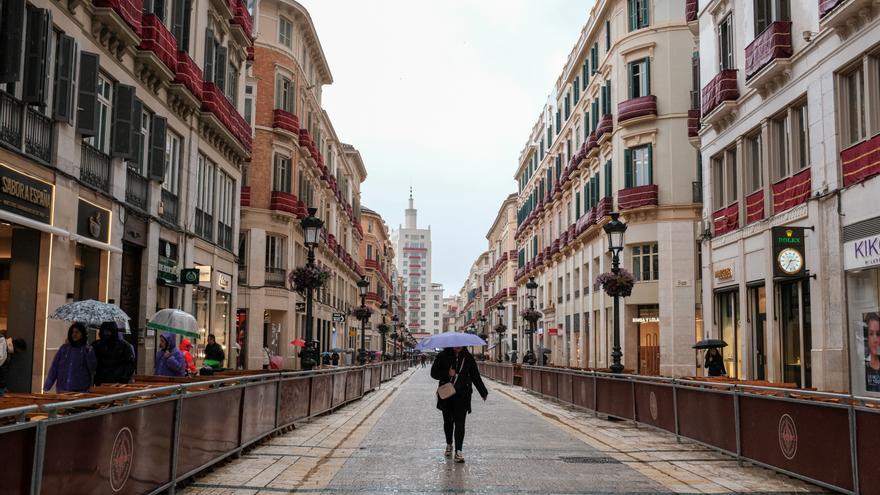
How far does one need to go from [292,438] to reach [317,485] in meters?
4.58

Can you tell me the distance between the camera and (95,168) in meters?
17.6

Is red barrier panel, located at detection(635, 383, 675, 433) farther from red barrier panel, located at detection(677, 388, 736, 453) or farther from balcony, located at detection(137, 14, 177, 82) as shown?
balcony, located at detection(137, 14, 177, 82)

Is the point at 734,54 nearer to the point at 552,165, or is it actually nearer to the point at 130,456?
the point at 130,456

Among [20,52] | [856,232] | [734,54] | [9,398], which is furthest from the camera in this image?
[734,54]

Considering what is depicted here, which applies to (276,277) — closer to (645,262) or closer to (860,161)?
(645,262)

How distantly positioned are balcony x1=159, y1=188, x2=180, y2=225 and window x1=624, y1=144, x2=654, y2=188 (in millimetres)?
20706

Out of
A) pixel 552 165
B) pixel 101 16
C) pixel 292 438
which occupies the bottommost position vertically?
pixel 292 438

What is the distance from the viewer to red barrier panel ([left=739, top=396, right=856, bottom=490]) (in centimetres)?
806

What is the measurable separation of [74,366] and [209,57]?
17402 millimetres

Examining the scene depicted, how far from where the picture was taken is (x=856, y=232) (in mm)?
16578

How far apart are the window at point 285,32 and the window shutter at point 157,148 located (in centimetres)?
2128

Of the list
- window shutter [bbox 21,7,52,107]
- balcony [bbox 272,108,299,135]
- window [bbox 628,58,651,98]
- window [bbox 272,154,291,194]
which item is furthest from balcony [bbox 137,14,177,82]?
window [bbox 628,58,651,98]

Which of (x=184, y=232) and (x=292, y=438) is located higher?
(x=184, y=232)

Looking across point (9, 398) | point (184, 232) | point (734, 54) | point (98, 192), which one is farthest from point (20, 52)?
point (734, 54)
